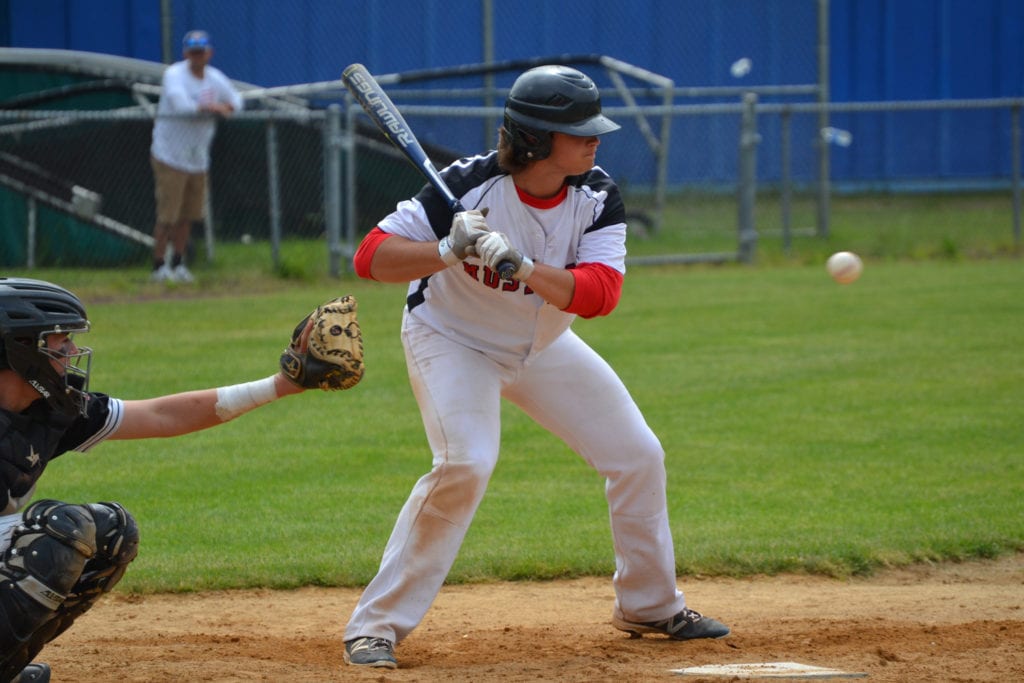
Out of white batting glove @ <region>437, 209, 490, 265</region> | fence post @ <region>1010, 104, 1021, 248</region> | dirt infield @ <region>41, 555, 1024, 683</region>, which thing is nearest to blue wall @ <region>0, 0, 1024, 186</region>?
fence post @ <region>1010, 104, 1021, 248</region>

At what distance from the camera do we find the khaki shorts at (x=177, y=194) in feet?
43.6

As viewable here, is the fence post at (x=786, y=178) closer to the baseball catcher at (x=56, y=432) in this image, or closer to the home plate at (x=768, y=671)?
the home plate at (x=768, y=671)

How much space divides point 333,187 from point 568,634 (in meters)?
9.61

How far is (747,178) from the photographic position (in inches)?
607

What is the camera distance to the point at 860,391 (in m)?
9.08

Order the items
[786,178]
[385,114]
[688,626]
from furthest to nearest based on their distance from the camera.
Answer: [786,178]
[385,114]
[688,626]

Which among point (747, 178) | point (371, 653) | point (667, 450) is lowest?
point (667, 450)

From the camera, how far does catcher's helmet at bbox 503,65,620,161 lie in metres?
4.34

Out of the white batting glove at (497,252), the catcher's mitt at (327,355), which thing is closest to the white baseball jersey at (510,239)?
the white batting glove at (497,252)

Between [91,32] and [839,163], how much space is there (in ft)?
36.9

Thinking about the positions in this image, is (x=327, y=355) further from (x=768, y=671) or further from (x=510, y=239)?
(x=768, y=671)

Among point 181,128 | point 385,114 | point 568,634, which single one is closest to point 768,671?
point 568,634

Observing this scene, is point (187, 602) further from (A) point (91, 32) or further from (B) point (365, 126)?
(A) point (91, 32)

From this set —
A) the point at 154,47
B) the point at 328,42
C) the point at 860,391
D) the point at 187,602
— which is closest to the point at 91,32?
the point at 154,47
